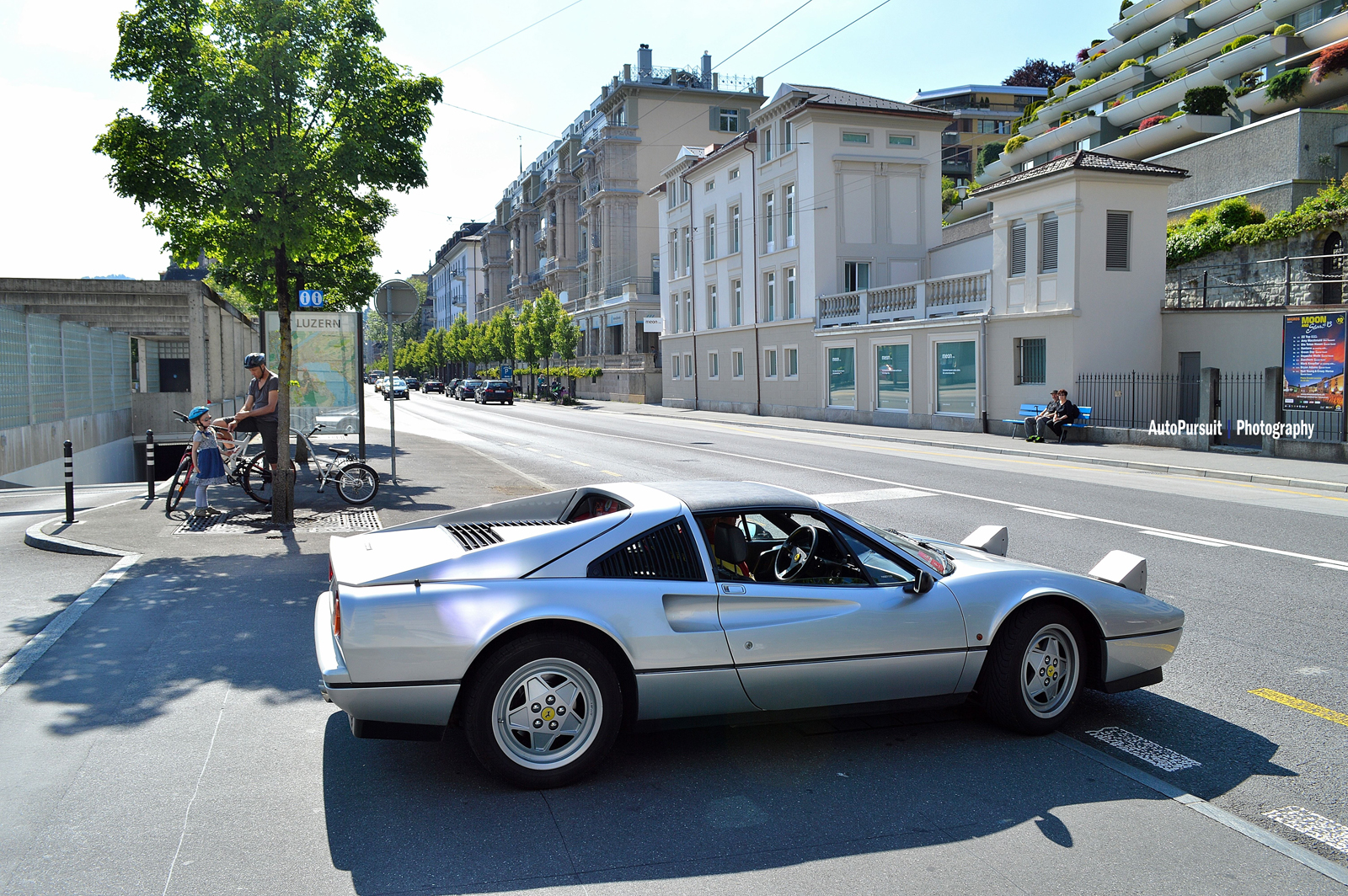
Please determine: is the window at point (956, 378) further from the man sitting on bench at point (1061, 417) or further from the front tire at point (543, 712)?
the front tire at point (543, 712)

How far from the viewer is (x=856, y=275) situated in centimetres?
3962

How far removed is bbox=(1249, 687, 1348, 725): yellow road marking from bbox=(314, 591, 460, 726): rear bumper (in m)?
4.42

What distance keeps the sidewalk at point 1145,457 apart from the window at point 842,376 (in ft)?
8.77

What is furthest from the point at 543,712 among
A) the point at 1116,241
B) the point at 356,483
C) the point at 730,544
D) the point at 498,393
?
the point at 498,393

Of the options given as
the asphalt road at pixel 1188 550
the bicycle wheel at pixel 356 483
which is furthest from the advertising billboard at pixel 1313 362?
the bicycle wheel at pixel 356 483

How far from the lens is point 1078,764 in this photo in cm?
449

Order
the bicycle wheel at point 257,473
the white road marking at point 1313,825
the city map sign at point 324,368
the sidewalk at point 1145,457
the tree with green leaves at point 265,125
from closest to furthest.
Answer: the white road marking at point 1313,825 < the tree with green leaves at point 265,125 < the bicycle wheel at point 257,473 < the city map sign at point 324,368 < the sidewalk at point 1145,457

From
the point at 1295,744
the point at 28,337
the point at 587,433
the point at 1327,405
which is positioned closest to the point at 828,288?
the point at 587,433

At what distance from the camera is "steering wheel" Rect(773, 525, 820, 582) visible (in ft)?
16.0

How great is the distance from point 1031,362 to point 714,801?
25.0 m

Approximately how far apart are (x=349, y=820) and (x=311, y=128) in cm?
1009

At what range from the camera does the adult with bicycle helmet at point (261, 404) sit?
11846 millimetres

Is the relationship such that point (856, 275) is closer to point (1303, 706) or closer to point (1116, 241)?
point (1116, 241)

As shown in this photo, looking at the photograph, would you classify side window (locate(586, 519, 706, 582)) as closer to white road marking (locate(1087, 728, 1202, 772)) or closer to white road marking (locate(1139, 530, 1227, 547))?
white road marking (locate(1087, 728, 1202, 772))
